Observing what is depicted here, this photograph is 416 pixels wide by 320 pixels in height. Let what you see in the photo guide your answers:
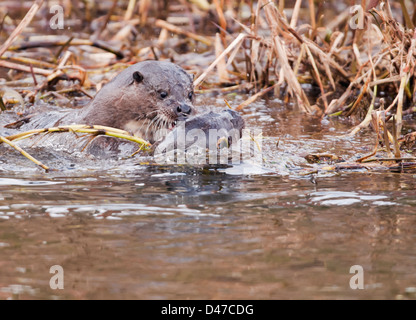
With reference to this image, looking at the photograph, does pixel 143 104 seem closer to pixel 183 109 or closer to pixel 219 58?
pixel 183 109

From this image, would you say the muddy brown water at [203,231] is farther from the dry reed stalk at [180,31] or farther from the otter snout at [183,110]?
the dry reed stalk at [180,31]

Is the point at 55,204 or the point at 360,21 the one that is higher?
the point at 360,21

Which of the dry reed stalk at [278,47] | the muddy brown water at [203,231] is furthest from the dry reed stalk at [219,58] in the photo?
the muddy brown water at [203,231]

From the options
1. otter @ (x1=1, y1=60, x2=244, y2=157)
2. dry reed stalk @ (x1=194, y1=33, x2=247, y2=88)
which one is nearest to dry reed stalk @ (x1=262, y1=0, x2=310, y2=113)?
dry reed stalk @ (x1=194, y1=33, x2=247, y2=88)

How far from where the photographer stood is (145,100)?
4086mm

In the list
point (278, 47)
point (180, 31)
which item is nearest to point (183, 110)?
point (278, 47)

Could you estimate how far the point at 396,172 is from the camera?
335cm

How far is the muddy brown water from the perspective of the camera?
2.07 m

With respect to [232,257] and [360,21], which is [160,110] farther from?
[232,257]

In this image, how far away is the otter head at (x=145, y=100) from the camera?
404cm

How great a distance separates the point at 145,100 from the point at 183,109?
277 mm

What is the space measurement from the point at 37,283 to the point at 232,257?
1.97ft
